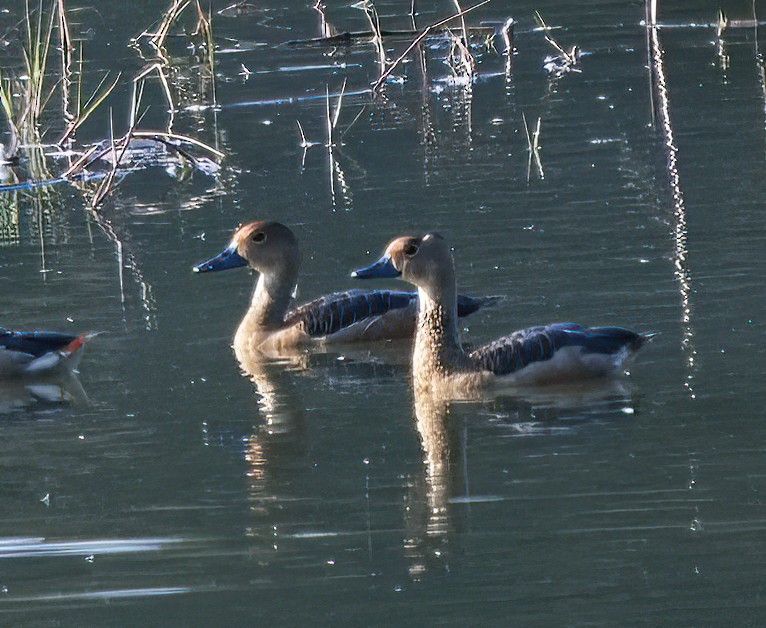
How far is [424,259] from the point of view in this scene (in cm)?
1014

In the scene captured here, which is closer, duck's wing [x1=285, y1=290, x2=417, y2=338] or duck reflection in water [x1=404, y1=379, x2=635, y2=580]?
duck reflection in water [x1=404, y1=379, x2=635, y2=580]

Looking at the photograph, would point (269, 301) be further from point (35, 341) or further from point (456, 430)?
point (456, 430)

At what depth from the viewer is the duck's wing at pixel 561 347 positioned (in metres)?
9.60

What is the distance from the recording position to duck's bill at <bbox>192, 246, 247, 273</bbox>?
11648mm

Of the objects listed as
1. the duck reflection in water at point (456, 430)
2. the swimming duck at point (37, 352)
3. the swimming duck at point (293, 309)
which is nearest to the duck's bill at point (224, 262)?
the swimming duck at point (293, 309)

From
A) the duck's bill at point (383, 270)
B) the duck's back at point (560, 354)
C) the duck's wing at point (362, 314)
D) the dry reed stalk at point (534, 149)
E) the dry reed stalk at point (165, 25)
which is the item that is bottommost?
the duck's back at point (560, 354)

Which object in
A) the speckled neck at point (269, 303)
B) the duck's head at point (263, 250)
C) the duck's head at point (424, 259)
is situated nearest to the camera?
the duck's head at point (424, 259)

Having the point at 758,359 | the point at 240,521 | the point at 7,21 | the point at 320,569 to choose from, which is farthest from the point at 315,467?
the point at 7,21

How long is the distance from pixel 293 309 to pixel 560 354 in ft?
8.17

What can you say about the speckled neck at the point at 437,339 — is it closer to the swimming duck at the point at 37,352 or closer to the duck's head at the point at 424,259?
the duck's head at the point at 424,259

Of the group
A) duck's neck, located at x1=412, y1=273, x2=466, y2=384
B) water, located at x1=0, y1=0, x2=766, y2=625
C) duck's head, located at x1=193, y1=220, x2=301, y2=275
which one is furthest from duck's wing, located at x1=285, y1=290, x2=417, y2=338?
duck's neck, located at x1=412, y1=273, x2=466, y2=384

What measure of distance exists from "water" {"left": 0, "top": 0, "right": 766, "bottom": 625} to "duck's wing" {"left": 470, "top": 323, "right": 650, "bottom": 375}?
18 cm

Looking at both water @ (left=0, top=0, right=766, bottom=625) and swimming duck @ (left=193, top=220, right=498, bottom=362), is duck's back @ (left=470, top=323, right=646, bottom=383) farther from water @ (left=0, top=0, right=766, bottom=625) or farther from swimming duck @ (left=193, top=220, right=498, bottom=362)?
swimming duck @ (left=193, top=220, right=498, bottom=362)

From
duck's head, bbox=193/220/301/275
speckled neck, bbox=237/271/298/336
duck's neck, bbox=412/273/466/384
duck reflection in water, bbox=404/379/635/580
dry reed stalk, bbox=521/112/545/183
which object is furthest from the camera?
dry reed stalk, bbox=521/112/545/183
